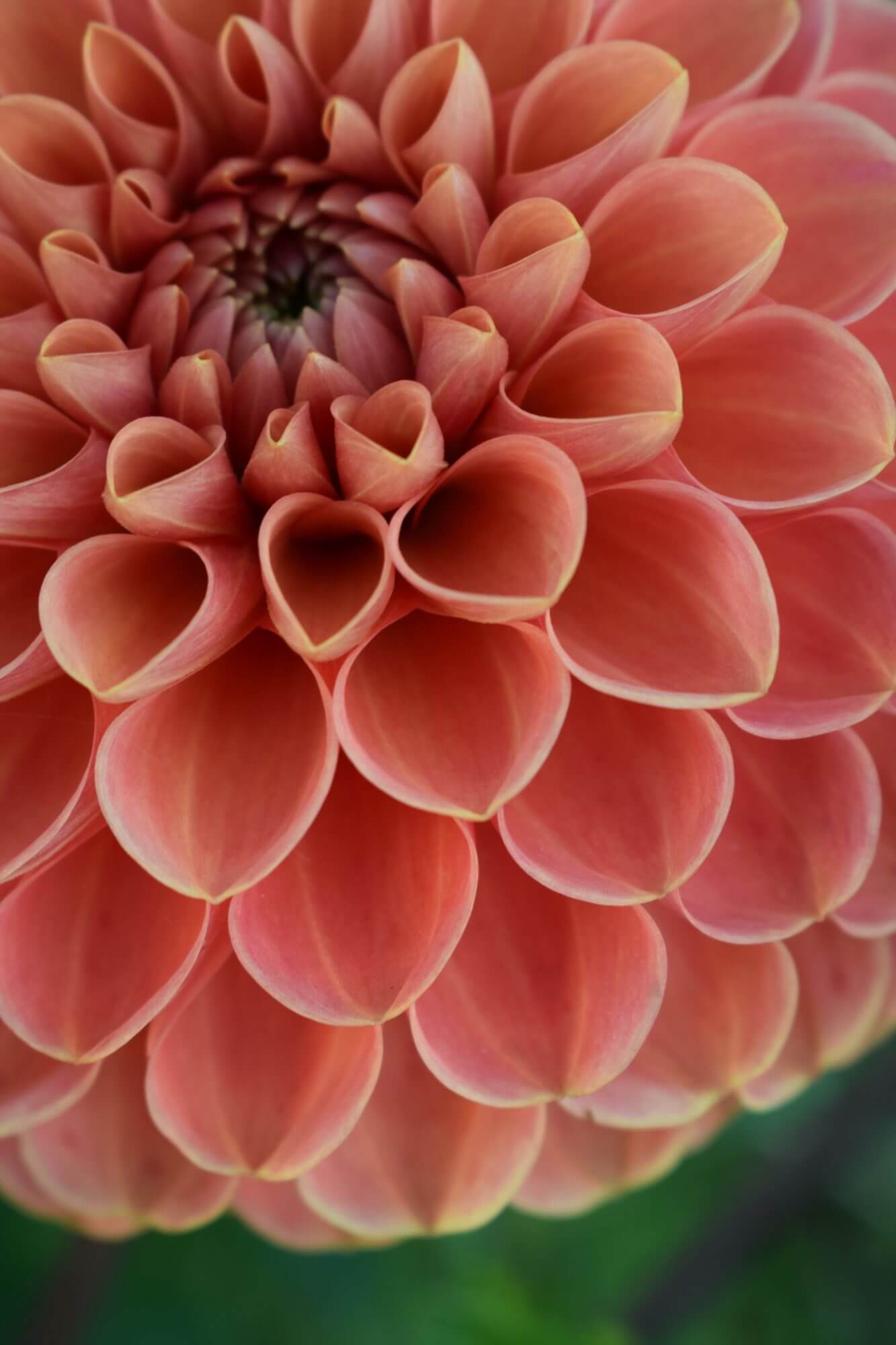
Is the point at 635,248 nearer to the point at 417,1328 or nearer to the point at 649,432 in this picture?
the point at 649,432

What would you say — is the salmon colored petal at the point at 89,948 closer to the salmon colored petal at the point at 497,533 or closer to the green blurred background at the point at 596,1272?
the salmon colored petal at the point at 497,533

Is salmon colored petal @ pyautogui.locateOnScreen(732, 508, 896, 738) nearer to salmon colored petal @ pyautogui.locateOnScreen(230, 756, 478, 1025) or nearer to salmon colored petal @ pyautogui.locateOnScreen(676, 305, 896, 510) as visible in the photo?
salmon colored petal @ pyautogui.locateOnScreen(676, 305, 896, 510)

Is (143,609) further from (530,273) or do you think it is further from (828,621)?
(828,621)

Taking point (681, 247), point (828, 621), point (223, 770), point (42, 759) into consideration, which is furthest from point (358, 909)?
point (681, 247)

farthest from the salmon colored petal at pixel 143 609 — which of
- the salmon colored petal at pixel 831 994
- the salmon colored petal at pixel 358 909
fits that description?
the salmon colored petal at pixel 831 994

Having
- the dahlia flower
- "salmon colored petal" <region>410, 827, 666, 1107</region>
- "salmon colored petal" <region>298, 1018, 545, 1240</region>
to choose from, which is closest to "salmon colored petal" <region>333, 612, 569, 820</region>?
the dahlia flower

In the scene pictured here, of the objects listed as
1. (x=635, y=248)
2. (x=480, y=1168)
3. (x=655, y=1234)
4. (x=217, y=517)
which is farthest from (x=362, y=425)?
(x=655, y=1234)
